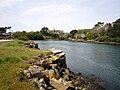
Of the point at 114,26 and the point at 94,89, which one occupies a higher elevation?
the point at 114,26

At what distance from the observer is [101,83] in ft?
114

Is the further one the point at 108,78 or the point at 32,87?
the point at 108,78

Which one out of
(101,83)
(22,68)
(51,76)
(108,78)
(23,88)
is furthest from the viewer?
(108,78)

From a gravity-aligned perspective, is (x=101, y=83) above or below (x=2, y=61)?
below

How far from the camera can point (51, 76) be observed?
76.6 feet

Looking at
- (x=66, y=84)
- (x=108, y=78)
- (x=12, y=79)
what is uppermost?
(x=12, y=79)

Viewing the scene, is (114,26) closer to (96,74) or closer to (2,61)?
(96,74)

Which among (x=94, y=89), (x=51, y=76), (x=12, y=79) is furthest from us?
(x=94, y=89)

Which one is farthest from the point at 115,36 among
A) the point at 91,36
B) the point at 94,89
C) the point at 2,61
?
the point at 2,61

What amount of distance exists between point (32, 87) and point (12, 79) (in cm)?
208

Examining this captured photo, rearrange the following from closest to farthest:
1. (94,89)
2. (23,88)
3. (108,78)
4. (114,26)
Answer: (23,88) < (94,89) < (108,78) < (114,26)

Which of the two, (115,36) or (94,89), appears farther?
(115,36)

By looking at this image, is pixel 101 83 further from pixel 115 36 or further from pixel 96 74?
pixel 115 36

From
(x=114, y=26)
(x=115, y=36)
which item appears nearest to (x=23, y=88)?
(x=115, y=36)
